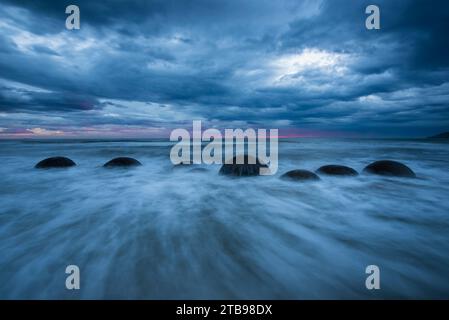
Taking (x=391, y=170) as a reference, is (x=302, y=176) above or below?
below

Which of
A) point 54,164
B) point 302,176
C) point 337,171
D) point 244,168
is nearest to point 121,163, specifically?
point 54,164

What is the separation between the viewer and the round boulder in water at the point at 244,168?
7742 millimetres

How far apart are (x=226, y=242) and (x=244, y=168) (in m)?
4.78

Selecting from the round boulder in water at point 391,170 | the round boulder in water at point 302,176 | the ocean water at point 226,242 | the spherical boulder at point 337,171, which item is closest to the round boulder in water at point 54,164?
the ocean water at point 226,242

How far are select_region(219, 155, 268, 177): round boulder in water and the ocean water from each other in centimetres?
173

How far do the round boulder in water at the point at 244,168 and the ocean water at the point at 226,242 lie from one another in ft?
5.67

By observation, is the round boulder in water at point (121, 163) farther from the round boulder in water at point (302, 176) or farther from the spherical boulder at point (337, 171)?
the spherical boulder at point (337, 171)

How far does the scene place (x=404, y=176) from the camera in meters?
7.34

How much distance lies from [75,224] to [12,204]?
7.51ft

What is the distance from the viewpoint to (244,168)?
25.5 feet

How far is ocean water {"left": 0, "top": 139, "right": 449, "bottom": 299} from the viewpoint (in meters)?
2.17

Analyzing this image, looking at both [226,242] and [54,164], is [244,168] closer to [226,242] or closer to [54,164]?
[226,242]
